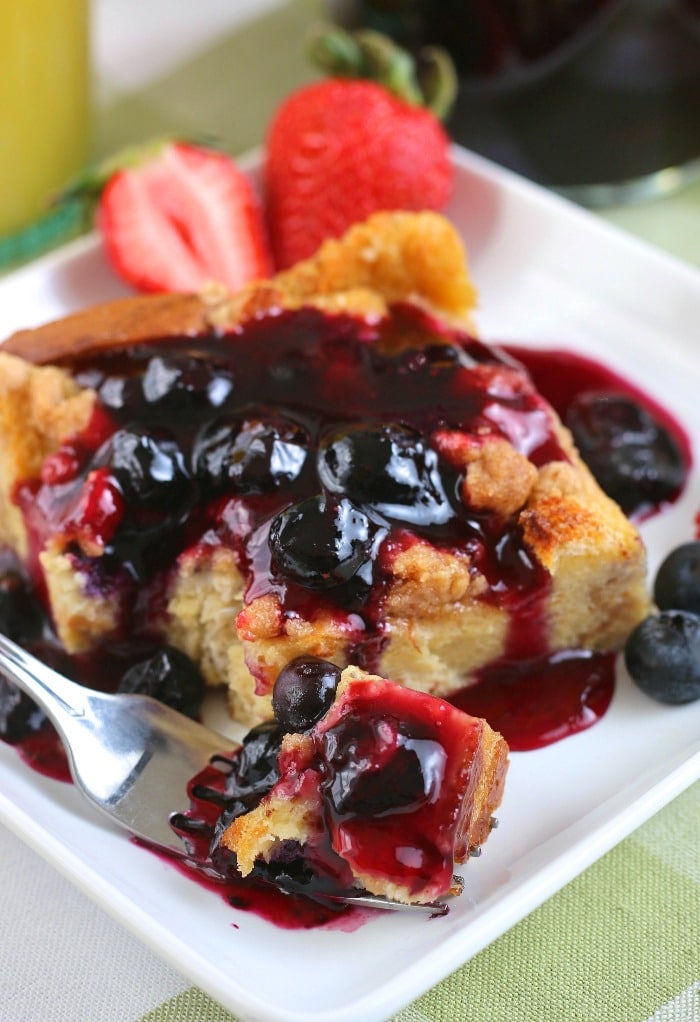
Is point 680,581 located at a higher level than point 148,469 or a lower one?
lower

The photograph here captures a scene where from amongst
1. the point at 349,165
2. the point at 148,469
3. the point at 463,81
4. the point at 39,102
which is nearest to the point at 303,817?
the point at 148,469

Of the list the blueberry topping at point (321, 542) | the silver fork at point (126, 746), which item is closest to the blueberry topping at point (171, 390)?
the blueberry topping at point (321, 542)

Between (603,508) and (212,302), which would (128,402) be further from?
(603,508)

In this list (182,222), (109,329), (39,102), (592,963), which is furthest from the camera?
(39,102)

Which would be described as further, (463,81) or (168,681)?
(463,81)

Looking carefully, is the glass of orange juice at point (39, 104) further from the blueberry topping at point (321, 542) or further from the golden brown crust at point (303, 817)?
the golden brown crust at point (303, 817)

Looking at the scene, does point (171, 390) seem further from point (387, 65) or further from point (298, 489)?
point (387, 65)
